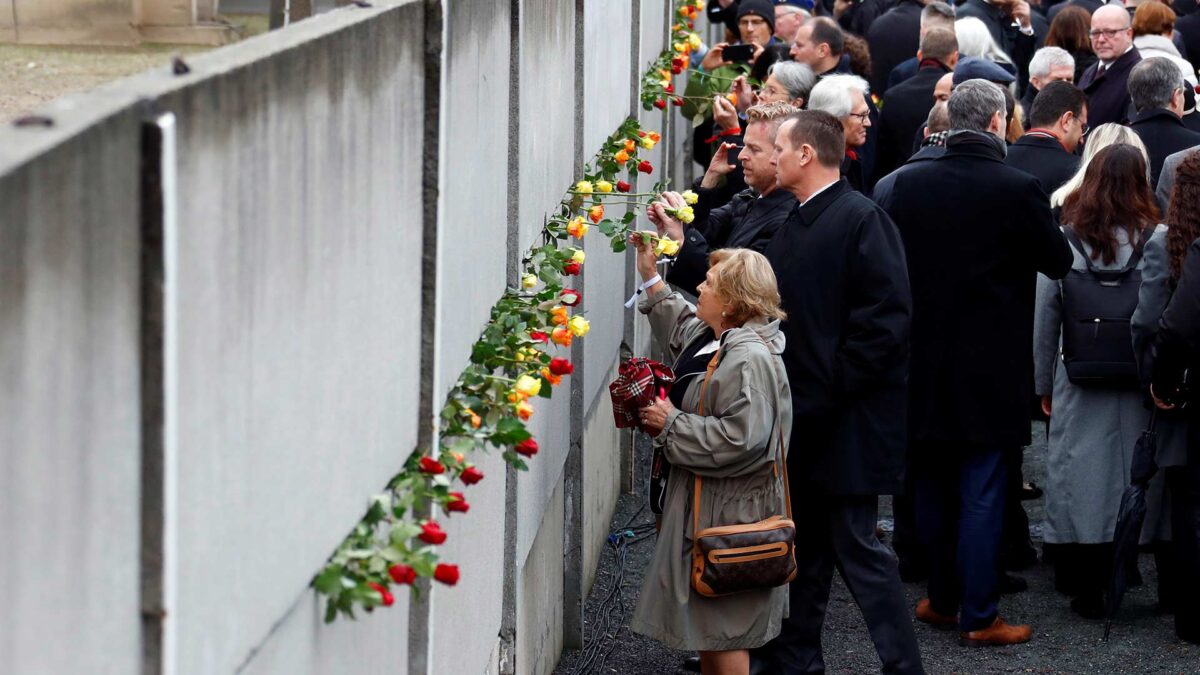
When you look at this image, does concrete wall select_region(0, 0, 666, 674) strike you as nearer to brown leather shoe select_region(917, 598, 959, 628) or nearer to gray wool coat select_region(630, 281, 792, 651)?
gray wool coat select_region(630, 281, 792, 651)

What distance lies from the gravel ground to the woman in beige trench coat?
954 millimetres

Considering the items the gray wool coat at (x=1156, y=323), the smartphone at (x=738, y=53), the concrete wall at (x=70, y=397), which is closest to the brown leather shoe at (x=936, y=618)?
the gray wool coat at (x=1156, y=323)

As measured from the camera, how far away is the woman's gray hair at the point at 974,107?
238 inches

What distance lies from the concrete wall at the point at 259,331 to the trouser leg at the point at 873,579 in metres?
1.49

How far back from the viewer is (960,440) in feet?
20.1

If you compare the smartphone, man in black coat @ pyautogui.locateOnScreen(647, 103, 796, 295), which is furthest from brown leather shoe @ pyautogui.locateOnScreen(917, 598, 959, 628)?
the smartphone

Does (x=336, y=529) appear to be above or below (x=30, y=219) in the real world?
below

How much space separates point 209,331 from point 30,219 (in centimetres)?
49

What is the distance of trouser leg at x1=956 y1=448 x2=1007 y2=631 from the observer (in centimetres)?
623

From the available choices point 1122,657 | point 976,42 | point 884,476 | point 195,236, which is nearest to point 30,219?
point 195,236

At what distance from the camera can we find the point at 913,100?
29.1 ft

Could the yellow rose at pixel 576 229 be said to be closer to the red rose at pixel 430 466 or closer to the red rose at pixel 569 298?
the red rose at pixel 569 298

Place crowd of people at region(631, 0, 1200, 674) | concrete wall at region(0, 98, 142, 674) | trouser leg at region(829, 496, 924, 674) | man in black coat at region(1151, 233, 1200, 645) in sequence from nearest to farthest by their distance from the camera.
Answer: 1. concrete wall at region(0, 98, 142, 674)
2. crowd of people at region(631, 0, 1200, 674)
3. trouser leg at region(829, 496, 924, 674)
4. man in black coat at region(1151, 233, 1200, 645)

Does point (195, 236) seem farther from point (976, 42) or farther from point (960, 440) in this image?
point (976, 42)
